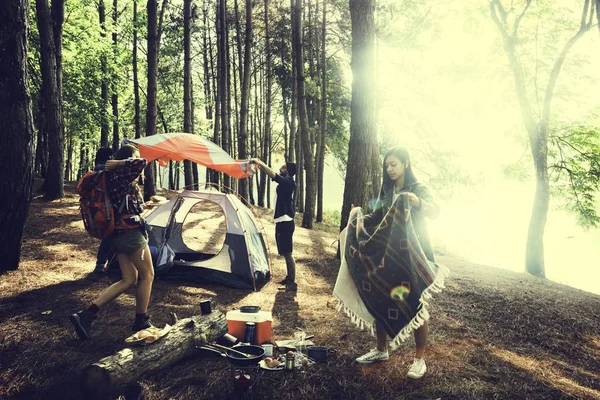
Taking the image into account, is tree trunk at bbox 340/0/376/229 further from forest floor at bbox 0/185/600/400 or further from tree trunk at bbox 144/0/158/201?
tree trunk at bbox 144/0/158/201

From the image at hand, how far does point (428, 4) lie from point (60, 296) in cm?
1354

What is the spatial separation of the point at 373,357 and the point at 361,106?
16.9ft

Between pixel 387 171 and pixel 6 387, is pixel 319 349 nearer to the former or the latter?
pixel 387 171

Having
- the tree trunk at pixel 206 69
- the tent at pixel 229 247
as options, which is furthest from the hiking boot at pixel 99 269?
the tree trunk at pixel 206 69

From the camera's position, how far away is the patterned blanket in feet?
11.1

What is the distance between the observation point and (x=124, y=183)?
4.12 m

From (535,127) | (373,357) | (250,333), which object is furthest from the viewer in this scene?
(535,127)

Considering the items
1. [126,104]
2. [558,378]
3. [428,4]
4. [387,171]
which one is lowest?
[558,378]

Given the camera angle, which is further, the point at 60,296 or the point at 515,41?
the point at 515,41

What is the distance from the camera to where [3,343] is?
13.2ft

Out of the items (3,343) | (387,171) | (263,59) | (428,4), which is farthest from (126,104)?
(387,171)

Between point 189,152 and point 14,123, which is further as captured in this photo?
point 189,152

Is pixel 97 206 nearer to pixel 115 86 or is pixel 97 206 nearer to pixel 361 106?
pixel 361 106

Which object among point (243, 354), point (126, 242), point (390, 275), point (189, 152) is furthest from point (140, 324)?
point (189, 152)
